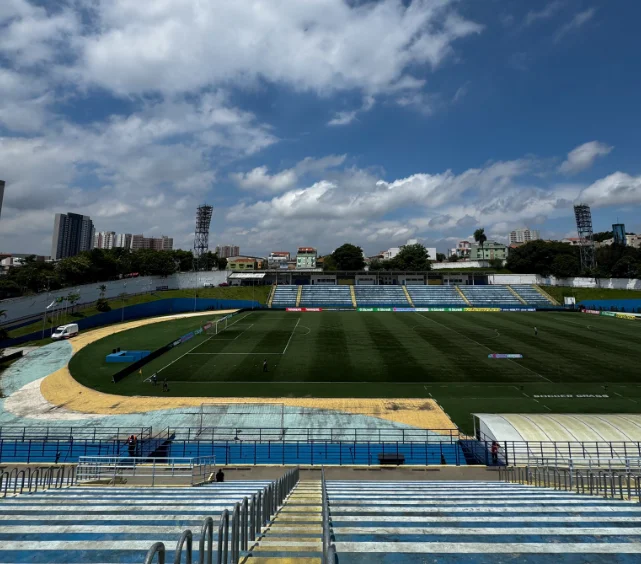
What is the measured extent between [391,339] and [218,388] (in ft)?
83.2

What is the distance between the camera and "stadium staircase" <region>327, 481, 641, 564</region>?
188 inches

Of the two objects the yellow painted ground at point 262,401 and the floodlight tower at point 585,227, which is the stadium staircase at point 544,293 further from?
the yellow painted ground at point 262,401

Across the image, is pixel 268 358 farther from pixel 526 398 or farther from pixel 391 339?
pixel 526 398

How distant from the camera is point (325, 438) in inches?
824

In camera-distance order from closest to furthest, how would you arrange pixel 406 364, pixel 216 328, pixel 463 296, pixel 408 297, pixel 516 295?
pixel 406 364 < pixel 216 328 < pixel 408 297 < pixel 463 296 < pixel 516 295

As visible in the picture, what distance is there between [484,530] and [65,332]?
57.2 metres

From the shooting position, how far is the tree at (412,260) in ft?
433

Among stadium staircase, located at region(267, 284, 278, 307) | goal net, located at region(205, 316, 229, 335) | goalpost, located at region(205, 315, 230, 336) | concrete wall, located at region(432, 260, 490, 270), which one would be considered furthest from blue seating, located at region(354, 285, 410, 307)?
concrete wall, located at region(432, 260, 490, 270)

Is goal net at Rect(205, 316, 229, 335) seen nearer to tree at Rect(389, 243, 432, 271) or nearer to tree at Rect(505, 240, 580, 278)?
tree at Rect(389, 243, 432, 271)

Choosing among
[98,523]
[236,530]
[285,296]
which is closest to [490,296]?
[285,296]

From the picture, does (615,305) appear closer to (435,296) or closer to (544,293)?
(544,293)

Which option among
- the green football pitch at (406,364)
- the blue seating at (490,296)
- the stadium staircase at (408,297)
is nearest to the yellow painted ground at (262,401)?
the green football pitch at (406,364)

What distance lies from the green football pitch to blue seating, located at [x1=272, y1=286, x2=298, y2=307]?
2560 cm

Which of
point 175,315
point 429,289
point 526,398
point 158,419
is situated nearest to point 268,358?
point 158,419
